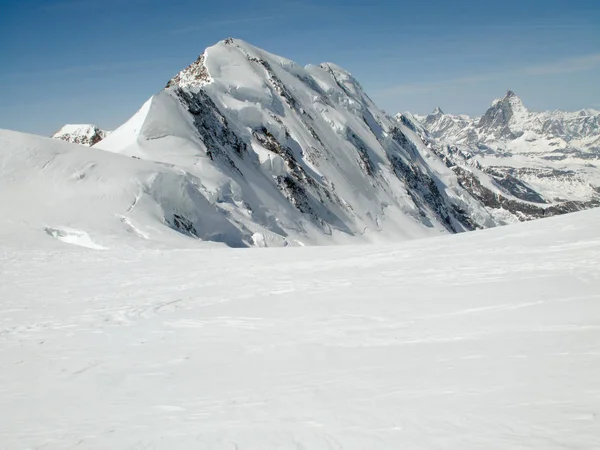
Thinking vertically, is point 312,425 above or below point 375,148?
below

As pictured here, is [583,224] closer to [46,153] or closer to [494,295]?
[494,295]

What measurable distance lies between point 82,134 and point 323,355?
55.8 meters

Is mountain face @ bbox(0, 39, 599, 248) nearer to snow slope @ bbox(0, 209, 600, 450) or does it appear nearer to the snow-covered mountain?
the snow-covered mountain

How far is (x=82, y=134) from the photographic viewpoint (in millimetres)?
54719

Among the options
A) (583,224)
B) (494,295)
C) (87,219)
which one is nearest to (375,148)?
(87,219)

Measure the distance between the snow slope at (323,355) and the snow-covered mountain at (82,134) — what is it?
43.8m

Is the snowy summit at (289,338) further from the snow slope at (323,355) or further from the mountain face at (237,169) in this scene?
the mountain face at (237,169)

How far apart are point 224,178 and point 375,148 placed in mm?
52910

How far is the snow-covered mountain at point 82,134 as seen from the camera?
176 feet

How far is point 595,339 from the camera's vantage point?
6258 millimetres

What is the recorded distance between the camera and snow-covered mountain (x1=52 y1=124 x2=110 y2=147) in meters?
53.5

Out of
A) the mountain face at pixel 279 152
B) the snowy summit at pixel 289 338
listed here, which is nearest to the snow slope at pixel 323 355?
the snowy summit at pixel 289 338

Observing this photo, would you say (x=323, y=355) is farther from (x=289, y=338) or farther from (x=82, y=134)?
(x=82, y=134)

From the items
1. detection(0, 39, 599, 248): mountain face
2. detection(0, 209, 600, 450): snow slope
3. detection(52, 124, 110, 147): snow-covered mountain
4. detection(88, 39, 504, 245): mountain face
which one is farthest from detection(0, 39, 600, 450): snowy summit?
detection(52, 124, 110, 147): snow-covered mountain
